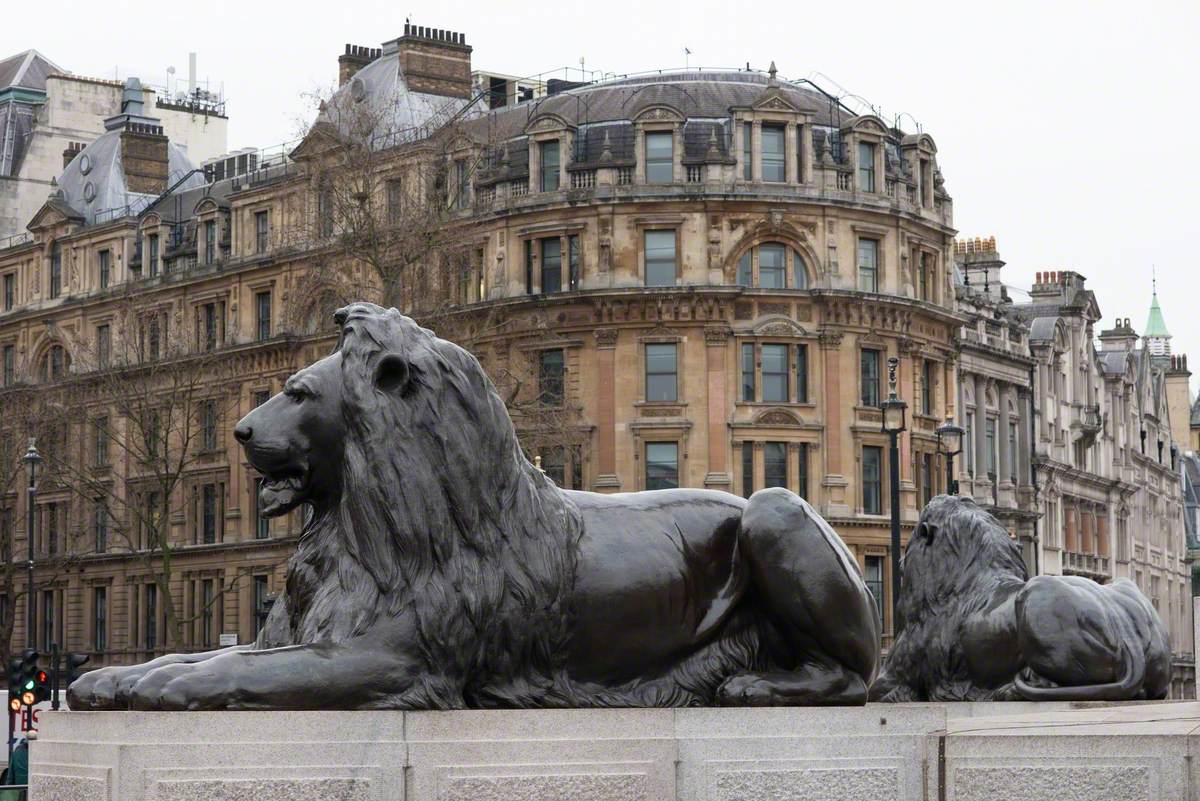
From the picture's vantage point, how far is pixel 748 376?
62531 millimetres

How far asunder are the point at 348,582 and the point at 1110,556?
261 feet

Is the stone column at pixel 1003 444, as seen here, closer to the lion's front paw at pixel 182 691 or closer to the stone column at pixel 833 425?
the stone column at pixel 833 425

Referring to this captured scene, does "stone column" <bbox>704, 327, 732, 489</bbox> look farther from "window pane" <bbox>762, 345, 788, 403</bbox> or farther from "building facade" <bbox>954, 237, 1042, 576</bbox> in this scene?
"building facade" <bbox>954, 237, 1042, 576</bbox>

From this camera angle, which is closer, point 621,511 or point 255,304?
point 621,511

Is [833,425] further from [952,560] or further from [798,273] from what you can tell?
[952,560]

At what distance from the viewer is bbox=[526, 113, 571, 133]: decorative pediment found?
2469 inches

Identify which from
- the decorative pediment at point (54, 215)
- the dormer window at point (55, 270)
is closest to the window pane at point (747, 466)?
the dormer window at point (55, 270)

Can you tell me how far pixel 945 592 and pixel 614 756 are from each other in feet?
17.2

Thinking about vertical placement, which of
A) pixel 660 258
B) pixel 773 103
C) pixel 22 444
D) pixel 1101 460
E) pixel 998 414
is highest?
pixel 773 103

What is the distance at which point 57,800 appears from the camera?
8.55 meters

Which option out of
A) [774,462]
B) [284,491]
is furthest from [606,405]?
[284,491]

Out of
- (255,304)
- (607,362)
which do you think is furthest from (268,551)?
(607,362)

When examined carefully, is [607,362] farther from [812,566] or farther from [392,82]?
[812,566]

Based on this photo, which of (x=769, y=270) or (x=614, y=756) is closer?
(x=614, y=756)
